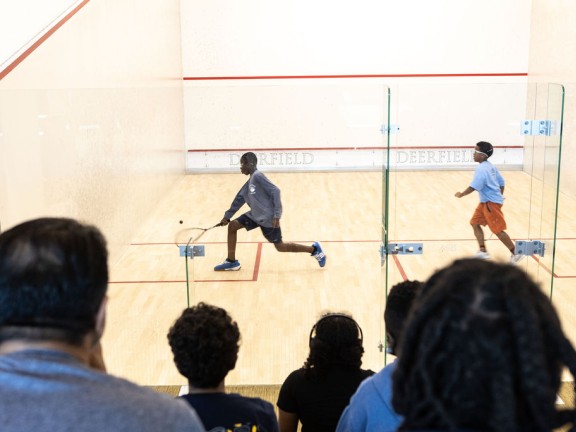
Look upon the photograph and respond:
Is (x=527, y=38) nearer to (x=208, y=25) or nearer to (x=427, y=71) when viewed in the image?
(x=427, y=71)

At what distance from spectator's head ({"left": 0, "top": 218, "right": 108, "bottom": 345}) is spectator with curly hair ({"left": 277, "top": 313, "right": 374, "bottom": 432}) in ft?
3.34

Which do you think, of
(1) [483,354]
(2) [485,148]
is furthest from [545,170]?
(1) [483,354]

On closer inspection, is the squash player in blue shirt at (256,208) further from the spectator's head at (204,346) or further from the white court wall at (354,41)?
the white court wall at (354,41)

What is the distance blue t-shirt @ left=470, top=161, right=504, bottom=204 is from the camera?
3.40 m

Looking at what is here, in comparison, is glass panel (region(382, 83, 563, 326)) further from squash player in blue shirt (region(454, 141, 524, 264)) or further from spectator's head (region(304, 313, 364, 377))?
spectator's head (region(304, 313, 364, 377))

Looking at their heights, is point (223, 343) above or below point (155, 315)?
above

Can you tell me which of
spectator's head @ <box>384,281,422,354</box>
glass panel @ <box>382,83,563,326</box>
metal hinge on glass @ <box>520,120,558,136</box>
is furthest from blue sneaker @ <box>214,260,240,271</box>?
spectator's head @ <box>384,281,422,354</box>

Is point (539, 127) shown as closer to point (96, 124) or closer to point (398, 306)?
point (398, 306)

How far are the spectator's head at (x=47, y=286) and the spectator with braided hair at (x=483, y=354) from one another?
0.36 m

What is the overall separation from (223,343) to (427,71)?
8040 mm

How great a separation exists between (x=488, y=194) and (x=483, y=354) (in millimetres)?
2806

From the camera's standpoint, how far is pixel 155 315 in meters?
4.07

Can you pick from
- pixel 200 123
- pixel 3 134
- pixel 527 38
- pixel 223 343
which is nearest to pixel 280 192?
pixel 200 123

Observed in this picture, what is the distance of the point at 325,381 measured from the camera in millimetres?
1844
